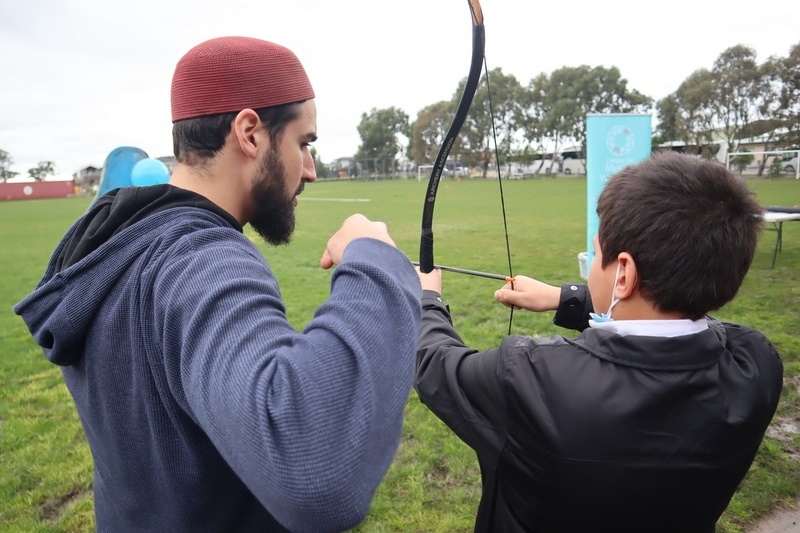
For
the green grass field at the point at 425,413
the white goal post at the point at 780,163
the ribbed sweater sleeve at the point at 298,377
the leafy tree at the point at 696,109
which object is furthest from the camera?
the leafy tree at the point at 696,109

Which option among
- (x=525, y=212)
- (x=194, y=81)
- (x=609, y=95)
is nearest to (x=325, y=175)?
A: (x=609, y=95)

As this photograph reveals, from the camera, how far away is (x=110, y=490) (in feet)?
3.87

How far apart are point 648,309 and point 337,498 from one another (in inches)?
37.3

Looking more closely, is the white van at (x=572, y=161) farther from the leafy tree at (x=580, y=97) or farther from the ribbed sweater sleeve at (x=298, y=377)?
the ribbed sweater sleeve at (x=298, y=377)

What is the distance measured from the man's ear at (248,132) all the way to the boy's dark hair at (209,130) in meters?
0.02

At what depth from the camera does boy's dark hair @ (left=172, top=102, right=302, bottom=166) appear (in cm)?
118

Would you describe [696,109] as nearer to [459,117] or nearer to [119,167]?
[119,167]

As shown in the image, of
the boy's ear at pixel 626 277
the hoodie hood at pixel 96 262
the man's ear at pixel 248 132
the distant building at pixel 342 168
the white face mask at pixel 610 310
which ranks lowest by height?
the white face mask at pixel 610 310

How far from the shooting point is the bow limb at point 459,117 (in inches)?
68.3

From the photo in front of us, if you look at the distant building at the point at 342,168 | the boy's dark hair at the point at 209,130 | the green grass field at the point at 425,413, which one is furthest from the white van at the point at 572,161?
the boy's dark hair at the point at 209,130

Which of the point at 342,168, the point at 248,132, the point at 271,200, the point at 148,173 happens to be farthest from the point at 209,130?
the point at 342,168

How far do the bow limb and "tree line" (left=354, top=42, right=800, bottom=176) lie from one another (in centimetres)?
2587

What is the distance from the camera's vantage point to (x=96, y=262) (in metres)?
1.01

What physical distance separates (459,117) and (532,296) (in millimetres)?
809
